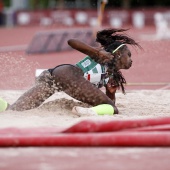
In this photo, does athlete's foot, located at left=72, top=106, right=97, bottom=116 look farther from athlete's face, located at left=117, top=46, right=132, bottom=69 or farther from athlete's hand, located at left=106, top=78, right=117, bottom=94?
athlete's face, located at left=117, top=46, right=132, bottom=69

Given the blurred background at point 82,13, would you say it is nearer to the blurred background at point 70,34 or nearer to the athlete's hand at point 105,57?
the blurred background at point 70,34

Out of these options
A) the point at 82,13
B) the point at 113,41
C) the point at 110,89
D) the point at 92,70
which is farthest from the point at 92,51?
the point at 82,13

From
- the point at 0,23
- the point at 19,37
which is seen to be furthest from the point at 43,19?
the point at 19,37

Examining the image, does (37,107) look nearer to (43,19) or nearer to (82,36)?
(82,36)

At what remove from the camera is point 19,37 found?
83.3ft

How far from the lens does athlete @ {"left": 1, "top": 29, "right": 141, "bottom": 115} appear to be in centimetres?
729

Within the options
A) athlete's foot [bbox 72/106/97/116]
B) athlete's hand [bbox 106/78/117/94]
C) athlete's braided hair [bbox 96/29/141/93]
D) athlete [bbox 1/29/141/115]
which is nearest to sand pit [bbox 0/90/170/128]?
athlete's foot [bbox 72/106/97/116]

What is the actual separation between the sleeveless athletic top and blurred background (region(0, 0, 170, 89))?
2.43 feet

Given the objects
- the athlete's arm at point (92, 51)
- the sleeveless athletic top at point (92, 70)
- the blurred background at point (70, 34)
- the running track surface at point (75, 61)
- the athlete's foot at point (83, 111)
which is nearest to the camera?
the athlete's foot at point (83, 111)

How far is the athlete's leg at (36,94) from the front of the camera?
24.1ft

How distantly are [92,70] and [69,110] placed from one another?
524 mm

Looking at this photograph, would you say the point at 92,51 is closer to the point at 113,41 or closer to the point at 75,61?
the point at 113,41

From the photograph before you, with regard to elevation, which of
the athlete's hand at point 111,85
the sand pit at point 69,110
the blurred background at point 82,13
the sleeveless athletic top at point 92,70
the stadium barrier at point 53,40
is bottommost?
the blurred background at point 82,13

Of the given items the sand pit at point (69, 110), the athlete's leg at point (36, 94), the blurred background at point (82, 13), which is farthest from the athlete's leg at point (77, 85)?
the blurred background at point (82, 13)
